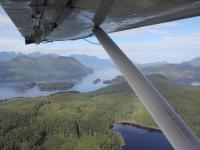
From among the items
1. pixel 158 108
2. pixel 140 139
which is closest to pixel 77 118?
pixel 140 139

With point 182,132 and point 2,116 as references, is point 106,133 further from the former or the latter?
point 182,132

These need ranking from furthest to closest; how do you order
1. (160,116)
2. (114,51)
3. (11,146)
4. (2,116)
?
(2,116)
(11,146)
(114,51)
(160,116)

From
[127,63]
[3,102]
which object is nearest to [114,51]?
[127,63]

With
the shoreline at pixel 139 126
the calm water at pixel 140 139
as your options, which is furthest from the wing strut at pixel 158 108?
the shoreline at pixel 139 126

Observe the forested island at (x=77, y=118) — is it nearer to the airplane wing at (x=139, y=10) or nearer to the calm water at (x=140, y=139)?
the calm water at (x=140, y=139)

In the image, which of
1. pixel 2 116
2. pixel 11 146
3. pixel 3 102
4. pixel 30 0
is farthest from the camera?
pixel 3 102
